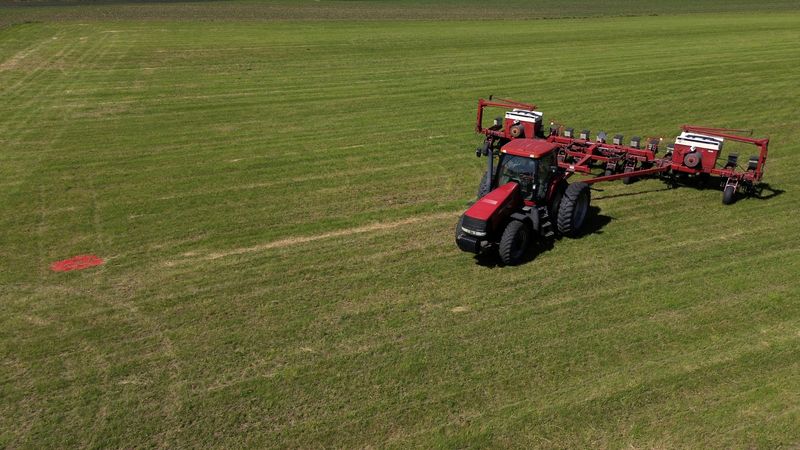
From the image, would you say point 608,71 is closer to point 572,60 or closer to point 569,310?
point 572,60

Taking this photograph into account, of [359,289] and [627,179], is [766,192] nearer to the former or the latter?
[627,179]

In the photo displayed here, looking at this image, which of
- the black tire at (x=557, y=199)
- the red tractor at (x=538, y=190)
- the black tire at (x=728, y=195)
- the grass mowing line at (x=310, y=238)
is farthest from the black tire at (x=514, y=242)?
the black tire at (x=728, y=195)

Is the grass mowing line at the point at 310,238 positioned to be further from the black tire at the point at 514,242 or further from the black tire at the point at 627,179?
the black tire at the point at 627,179

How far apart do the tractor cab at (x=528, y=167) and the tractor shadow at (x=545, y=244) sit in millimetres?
1097

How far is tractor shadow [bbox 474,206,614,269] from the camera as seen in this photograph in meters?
13.1

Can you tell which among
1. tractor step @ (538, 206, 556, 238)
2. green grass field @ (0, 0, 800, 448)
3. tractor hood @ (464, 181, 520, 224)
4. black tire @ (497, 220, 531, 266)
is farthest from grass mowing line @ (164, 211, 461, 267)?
black tire @ (497, 220, 531, 266)

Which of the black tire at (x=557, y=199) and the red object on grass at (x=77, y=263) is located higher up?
A: the black tire at (x=557, y=199)

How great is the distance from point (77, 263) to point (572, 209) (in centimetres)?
1074

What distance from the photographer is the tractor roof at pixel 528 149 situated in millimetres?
12984

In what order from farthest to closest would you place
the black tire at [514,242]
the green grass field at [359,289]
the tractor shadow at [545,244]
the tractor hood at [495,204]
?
1. the tractor shadow at [545,244]
2. the black tire at [514,242]
3. the tractor hood at [495,204]
4. the green grass field at [359,289]

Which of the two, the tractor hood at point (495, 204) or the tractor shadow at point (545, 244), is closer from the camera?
the tractor hood at point (495, 204)

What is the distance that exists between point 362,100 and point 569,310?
18478 millimetres

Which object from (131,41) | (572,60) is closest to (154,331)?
(572,60)

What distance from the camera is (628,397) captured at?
29.8 feet
